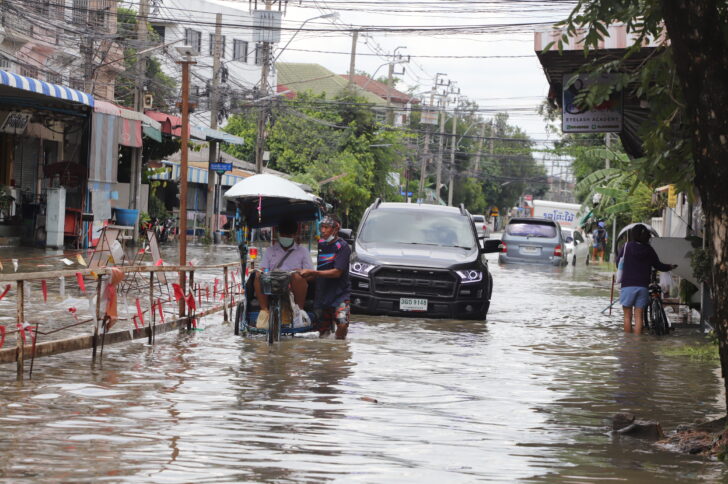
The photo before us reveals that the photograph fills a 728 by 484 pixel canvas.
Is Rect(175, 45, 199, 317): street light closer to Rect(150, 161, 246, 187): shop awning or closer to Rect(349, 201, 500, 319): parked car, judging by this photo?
Rect(349, 201, 500, 319): parked car

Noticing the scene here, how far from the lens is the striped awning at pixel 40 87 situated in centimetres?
2238

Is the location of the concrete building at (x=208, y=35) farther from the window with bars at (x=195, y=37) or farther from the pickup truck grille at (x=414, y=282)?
the pickup truck grille at (x=414, y=282)

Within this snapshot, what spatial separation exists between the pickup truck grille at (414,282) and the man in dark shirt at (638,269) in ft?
8.67

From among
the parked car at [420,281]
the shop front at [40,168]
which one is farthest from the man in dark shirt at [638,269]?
the shop front at [40,168]

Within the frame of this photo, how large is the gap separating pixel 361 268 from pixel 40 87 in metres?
10.2

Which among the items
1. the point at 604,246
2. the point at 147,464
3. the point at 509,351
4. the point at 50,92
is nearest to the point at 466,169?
the point at 604,246

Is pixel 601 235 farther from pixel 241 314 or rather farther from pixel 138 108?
pixel 241 314

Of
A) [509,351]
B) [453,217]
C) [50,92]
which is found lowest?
[509,351]

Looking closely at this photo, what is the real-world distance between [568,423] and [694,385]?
3.37 m

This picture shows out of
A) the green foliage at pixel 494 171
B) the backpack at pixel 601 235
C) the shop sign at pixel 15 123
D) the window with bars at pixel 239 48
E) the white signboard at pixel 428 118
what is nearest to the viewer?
the shop sign at pixel 15 123

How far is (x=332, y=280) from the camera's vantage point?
45.6 feet

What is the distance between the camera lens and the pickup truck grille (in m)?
16.9

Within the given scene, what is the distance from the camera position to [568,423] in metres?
8.72

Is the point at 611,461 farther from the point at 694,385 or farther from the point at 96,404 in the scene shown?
the point at 694,385
